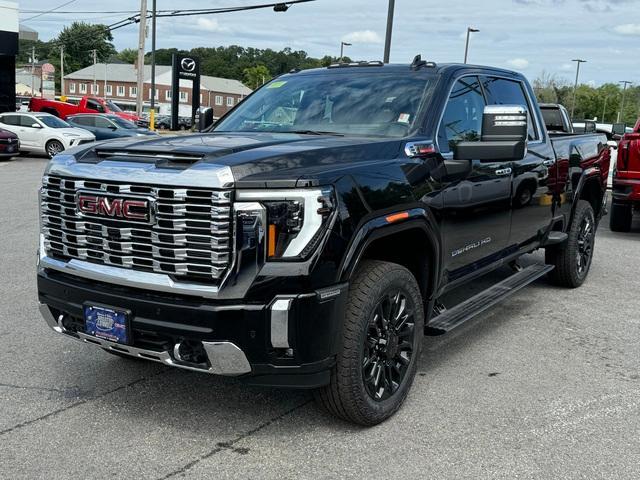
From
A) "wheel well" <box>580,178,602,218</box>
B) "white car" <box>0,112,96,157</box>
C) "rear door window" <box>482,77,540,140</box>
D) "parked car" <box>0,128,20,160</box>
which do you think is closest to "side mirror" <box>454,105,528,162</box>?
"rear door window" <box>482,77,540,140</box>

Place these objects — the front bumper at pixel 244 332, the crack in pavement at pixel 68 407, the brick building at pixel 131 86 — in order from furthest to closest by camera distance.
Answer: the brick building at pixel 131 86, the crack in pavement at pixel 68 407, the front bumper at pixel 244 332

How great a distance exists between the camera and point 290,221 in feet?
10.2

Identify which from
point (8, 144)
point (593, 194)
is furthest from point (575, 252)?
point (8, 144)

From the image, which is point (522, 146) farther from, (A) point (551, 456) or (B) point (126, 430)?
(B) point (126, 430)

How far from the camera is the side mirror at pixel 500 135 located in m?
4.03

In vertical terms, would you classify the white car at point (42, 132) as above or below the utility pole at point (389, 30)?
below

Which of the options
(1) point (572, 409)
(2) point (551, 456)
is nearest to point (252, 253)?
(2) point (551, 456)

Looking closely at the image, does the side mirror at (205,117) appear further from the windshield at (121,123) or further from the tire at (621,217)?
the windshield at (121,123)

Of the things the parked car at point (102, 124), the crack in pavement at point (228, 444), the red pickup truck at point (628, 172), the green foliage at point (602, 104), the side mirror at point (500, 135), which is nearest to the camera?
the crack in pavement at point (228, 444)

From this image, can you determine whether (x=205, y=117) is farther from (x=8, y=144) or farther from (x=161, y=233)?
(x=8, y=144)

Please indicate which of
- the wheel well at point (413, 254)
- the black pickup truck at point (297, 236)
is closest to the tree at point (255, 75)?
the black pickup truck at point (297, 236)

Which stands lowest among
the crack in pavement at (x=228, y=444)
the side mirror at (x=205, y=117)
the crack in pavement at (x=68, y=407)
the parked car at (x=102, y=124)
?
the crack in pavement at (x=68, y=407)

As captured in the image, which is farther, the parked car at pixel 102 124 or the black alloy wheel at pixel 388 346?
the parked car at pixel 102 124

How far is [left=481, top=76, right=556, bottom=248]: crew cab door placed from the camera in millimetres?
5168
